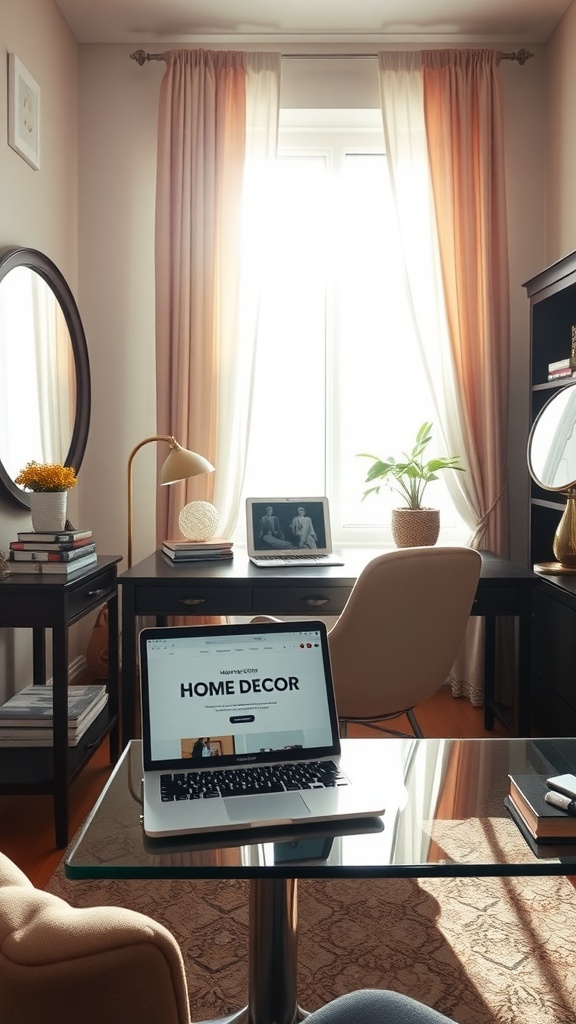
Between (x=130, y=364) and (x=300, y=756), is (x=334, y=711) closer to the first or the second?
(x=300, y=756)

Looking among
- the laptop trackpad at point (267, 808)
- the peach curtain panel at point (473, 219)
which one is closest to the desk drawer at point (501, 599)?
the peach curtain panel at point (473, 219)

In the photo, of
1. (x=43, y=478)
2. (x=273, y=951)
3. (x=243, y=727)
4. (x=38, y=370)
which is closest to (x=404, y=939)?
(x=273, y=951)

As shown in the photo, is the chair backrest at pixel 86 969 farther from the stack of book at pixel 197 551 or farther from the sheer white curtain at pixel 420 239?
the sheer white curtain at pixel 420 239

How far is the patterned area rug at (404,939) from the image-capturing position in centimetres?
165

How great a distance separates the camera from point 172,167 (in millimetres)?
3617

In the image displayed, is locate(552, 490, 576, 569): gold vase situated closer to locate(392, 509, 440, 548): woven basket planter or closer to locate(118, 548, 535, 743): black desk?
locate(118, 548, 535, 743): black desk

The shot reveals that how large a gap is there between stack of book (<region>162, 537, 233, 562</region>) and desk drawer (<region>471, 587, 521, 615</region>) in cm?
90

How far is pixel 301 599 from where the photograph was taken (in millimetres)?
2719

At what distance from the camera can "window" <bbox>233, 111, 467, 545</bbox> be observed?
397 cm

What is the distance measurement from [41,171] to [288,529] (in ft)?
5.50

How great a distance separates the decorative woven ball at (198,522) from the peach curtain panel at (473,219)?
3.94ft

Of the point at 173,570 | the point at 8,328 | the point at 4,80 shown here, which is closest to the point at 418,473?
the point at 173,570

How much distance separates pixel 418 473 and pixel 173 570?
1.03 meters

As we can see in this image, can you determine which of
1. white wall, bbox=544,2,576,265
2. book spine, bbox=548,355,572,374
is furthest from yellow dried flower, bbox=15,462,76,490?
white wall, bbox=544,2,576,265
